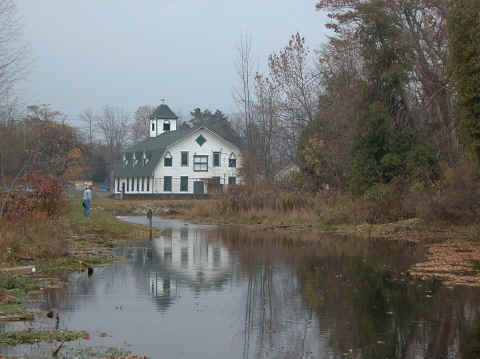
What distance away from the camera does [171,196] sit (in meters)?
74.9

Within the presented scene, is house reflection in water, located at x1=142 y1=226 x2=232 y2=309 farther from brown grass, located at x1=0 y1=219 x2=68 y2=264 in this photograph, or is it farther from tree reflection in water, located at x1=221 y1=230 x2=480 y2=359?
brown grass, located at x1=0 y1=219 x2=68 y2=264

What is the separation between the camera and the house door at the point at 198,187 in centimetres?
7794

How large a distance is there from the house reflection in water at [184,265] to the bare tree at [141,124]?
104175 mm

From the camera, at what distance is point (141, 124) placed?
441 ft

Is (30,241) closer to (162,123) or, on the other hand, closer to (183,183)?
(183,183)

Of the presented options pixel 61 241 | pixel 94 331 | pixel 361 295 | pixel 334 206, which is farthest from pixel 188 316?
pixel 334 206

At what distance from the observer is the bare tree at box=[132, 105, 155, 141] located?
133 metres

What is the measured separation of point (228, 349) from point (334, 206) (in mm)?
27083

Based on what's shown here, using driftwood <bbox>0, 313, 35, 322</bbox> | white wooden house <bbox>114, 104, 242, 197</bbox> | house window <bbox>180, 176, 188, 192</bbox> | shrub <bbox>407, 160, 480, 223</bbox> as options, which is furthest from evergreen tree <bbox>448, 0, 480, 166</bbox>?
house window <bbox>180, 176, 188, 192</bbox>

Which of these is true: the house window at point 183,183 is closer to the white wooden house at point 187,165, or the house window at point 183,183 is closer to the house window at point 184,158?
the white wooden house at point 187,165

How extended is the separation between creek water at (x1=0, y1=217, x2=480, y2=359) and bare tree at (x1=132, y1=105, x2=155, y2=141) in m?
113

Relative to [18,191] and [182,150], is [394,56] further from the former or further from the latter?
[182,150]

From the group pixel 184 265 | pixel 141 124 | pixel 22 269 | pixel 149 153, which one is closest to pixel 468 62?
pixel 184 265

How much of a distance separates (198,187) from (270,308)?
65.6m
